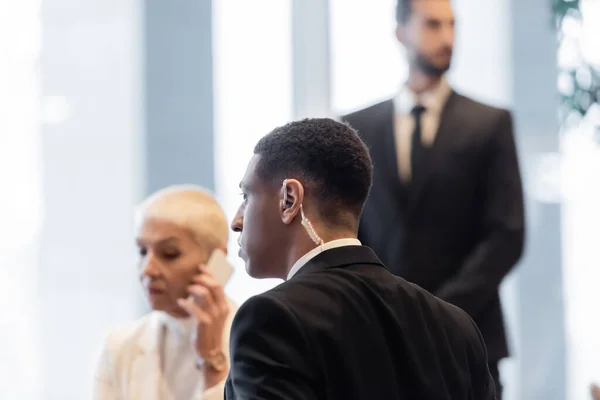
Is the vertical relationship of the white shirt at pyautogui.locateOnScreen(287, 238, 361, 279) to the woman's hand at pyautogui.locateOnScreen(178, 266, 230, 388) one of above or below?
above

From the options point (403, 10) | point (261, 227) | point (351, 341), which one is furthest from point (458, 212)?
point (351, 341)

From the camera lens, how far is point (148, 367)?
3.14 m

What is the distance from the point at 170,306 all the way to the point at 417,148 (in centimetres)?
112

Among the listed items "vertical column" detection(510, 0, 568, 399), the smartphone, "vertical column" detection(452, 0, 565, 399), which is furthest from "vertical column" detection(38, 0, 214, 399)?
"vertical column" detection(510, 0, 568, 399)

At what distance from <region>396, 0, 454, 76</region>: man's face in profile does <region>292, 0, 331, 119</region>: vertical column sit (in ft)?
4.25

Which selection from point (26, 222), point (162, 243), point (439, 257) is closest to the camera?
point (162, 243)

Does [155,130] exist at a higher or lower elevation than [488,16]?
lower

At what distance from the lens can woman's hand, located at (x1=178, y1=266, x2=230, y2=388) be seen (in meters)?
3.02

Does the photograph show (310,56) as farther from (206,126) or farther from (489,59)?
(489,59)

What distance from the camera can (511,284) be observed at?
5480mm

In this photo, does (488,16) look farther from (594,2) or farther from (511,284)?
(511,284)

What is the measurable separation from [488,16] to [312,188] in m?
3.76

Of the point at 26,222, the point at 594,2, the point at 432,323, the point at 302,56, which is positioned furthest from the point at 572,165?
the point at 432,323

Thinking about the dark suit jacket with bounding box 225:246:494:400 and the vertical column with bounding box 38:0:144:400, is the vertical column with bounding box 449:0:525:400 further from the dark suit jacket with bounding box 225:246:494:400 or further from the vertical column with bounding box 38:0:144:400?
the dark suit jacket with bounding box 225:246:494:400
